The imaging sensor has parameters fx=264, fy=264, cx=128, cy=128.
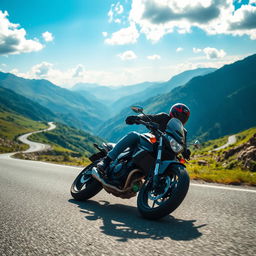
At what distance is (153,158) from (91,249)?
2.17 metres

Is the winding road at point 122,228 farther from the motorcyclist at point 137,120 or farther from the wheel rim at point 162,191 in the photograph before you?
the motorcyclist at point 137,120

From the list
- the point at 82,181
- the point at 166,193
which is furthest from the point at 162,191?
the point at 82,181

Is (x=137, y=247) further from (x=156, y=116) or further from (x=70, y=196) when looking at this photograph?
(x=70, y=196)

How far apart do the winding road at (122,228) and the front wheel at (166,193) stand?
173mm

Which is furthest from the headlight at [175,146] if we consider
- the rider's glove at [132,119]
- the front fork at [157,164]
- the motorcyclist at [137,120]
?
the rider's glove at [132,119]

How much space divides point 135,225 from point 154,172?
0.86 metres

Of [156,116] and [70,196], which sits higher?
[156,116]

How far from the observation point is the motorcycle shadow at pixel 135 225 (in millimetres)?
3203

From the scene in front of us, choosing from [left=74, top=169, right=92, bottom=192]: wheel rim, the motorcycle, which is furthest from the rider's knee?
[left=74, top=169, right=92, bottom=192]: wheel rim

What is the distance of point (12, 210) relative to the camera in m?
4.61

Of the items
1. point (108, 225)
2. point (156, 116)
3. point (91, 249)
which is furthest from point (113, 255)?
point (156, 116)

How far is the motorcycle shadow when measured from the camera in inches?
126

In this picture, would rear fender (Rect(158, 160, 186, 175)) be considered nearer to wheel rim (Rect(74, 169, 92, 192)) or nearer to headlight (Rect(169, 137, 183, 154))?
headlight (Rect(169, 137, 183, 154))

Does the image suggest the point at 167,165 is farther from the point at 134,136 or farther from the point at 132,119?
the point at 132,119
